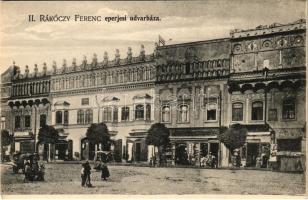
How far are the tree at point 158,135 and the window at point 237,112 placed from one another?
79cm

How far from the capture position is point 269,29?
662 centimetres

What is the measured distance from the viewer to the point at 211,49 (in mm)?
6746

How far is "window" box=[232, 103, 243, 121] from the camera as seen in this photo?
682 cm

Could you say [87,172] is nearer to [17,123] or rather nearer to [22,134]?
[22,134]

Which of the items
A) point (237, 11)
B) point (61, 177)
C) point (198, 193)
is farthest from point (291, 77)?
point (61, 177)

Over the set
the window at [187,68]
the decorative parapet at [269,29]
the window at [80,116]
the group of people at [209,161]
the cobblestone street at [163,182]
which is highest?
the decorative parapet at [269,29]

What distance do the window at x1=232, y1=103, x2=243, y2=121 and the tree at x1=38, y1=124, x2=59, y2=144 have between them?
2128 mm

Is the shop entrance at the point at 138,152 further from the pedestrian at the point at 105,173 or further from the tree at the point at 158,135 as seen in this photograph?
the pedestrian at the point at 105,173

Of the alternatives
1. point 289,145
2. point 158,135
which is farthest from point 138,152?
point 289,145

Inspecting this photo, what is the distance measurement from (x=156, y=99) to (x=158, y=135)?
1.41 ft

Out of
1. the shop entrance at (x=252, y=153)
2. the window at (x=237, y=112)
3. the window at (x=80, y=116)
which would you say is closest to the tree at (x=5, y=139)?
the window at (x=80, y=116)

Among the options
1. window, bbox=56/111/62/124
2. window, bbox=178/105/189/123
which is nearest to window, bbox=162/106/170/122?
window, bbox=178/105/189/123

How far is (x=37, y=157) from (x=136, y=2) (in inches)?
87.3

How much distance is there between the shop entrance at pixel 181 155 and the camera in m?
6.98
